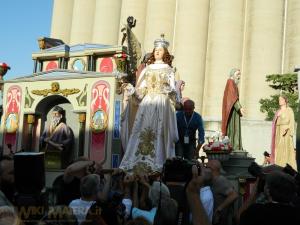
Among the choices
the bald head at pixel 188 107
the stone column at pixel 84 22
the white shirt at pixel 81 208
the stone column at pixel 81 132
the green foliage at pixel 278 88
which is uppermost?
the stone column at pixel 84 22

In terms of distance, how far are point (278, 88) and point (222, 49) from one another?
4.68m

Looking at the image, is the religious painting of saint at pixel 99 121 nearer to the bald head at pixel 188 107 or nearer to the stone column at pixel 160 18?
the bald head at pixel 188 107

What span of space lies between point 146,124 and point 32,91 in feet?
18.6

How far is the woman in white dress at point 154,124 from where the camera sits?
32.3 feet

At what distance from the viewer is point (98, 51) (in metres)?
15.5

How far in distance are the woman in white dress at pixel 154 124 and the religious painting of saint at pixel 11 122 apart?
224 inches

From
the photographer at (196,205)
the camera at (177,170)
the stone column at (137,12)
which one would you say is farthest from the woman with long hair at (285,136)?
the stone column at (137,12)

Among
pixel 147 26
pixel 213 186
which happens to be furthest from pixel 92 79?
pixel 147 26

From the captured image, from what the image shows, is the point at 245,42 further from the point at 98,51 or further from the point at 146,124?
the point at 146,124

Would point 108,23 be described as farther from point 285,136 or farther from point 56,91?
point 285,136

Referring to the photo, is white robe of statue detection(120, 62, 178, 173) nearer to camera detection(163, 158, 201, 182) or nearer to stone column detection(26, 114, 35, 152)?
camera detection(163, 158, 201, 182)

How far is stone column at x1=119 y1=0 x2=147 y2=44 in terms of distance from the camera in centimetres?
3725

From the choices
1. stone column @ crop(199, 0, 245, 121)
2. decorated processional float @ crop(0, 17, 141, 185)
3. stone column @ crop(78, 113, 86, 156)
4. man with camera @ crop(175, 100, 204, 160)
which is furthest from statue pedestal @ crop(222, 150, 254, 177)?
stone column @ crop(199, 0, 245, 121)

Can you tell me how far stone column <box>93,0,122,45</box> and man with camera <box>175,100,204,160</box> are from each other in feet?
93.6
